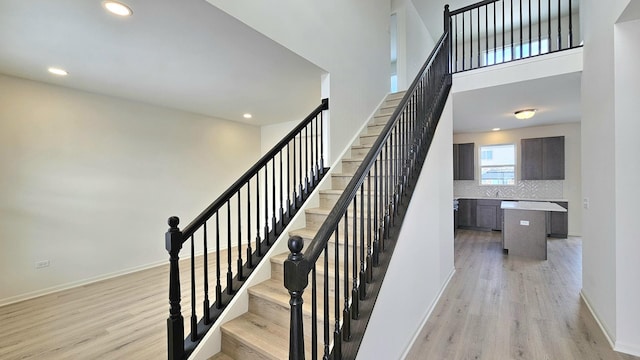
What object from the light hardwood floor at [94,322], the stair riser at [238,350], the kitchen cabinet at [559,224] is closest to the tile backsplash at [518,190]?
the kitchen cabinet at [559,224]

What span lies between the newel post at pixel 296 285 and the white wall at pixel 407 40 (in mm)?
5235

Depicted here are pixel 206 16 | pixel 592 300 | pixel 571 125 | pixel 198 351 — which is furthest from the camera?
pixel 571 125

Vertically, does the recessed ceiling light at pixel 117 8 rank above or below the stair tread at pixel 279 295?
above

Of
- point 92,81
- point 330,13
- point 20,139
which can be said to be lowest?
point 20,139

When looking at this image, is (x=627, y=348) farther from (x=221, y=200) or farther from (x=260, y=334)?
(x=221, y=200)

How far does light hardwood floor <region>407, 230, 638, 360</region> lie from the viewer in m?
2.13

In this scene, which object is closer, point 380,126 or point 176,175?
point 380,126

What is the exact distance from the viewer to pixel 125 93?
12.3ft

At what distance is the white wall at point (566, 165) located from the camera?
240 inches

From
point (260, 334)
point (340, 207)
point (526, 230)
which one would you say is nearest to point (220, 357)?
point (260, 334)

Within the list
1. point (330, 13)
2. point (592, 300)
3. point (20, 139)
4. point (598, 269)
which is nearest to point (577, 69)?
point (598, 269)

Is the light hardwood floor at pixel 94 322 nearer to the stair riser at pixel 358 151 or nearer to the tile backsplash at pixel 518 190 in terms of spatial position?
the stair riser at pixel 358 151

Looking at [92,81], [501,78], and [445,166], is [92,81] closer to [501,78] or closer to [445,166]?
[445,166]

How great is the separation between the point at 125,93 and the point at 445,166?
4.38 m
